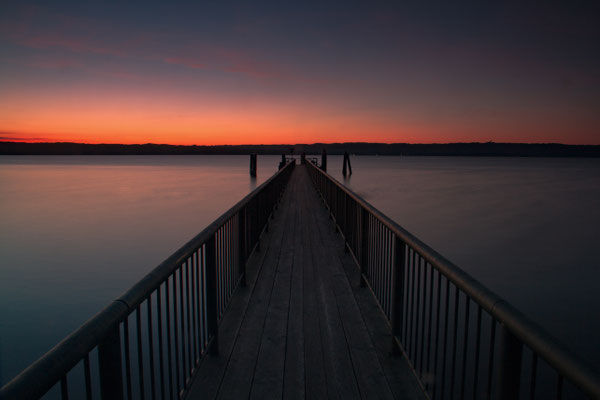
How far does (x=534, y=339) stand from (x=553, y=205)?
33.2 meters

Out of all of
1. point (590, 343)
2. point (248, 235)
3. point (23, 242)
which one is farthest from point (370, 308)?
point (23, 242)

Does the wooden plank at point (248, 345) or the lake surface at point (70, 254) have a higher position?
the wooden plank at point (248, 345)

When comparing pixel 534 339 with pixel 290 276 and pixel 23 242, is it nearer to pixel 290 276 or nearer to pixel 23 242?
pixel 290 276

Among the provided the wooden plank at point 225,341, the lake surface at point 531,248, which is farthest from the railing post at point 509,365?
Answer: the wooden plank at point 225,341

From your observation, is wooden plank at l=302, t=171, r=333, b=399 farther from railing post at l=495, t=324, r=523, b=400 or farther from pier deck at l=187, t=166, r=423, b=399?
railing post at l=495, t=324, r=523, b=400

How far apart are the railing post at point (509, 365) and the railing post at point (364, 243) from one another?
10.8ft

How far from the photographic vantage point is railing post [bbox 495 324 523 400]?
5.41 feet

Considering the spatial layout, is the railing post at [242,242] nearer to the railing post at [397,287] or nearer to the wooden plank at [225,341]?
the wooden plank at [225,341]

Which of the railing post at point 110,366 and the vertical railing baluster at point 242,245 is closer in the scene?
the railing post at point 110,366

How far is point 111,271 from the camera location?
1216 centimetres

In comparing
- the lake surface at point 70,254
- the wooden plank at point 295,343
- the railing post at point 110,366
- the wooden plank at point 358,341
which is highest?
the railing post at point 110,366

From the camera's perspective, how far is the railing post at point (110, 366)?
1662 millimetres

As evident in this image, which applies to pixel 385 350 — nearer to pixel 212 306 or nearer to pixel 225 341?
pixel 225 341

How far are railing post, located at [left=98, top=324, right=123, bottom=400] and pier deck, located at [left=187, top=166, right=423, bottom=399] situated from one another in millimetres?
1275
